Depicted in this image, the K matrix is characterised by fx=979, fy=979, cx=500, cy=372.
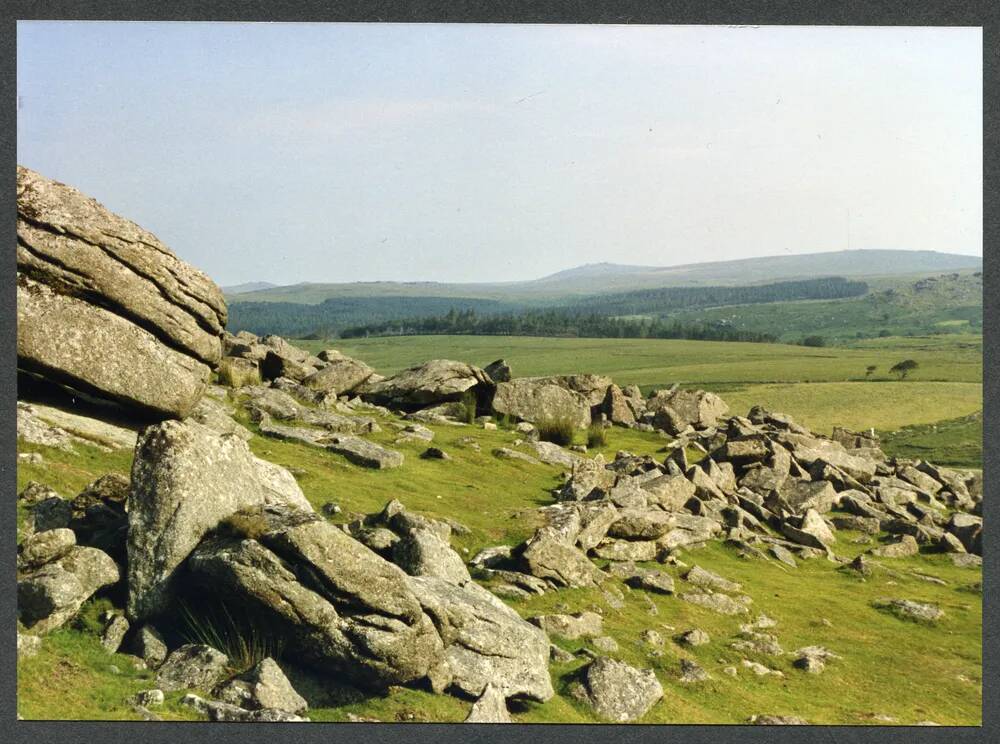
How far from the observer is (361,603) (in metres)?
13.7

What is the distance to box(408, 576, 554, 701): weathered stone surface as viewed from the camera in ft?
47.0

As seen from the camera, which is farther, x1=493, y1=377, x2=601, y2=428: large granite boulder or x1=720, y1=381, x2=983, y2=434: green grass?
x1=720, y1=381, x2=983, y2=434: green grass

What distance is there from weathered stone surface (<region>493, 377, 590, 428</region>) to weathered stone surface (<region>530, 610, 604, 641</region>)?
1909 cm

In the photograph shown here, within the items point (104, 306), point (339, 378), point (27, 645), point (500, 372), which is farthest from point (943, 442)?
point (27, 645)

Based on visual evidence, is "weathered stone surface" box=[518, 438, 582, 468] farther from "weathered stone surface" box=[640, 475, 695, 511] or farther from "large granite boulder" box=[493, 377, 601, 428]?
"weathered stone surface" box=[640, 475, 695, 511]

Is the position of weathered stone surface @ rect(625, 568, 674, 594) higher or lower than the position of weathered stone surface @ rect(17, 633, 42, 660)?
lower

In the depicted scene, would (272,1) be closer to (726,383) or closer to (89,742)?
(89,742)

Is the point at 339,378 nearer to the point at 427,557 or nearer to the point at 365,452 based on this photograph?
the point at 365,452

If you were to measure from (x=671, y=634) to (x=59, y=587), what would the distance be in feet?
33.4

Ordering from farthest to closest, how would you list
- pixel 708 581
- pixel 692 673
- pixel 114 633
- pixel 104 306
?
pixel 708 581 < pixel 104 306 < pixel 692 673 < pixel 114 633

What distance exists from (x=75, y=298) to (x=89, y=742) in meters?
7.45

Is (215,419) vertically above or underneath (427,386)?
above

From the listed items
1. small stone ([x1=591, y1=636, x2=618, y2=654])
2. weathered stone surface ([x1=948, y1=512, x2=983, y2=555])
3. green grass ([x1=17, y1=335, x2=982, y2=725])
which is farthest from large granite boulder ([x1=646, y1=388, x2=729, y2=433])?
small stone ([x1=591, y1=636, x2=618, y2=654])

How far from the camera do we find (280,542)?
45.3 feet
